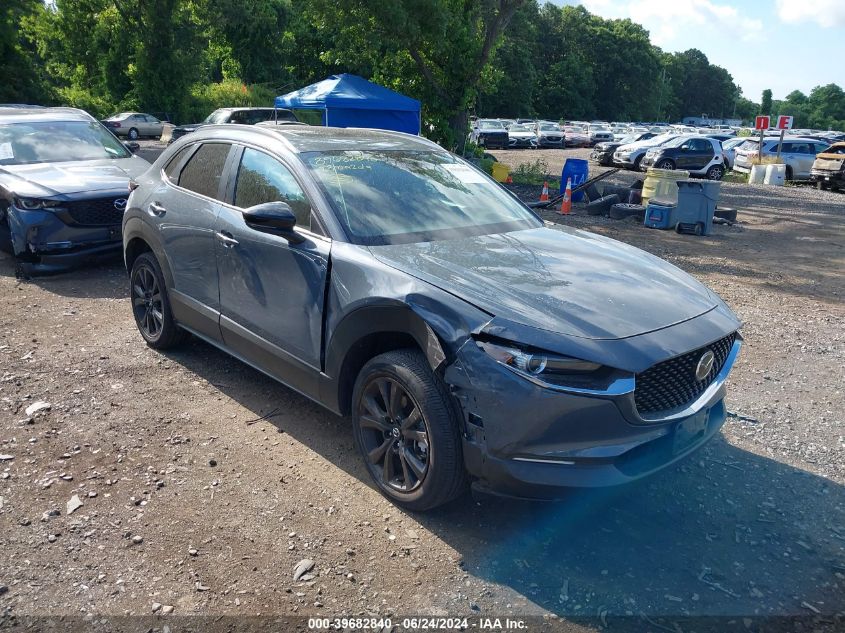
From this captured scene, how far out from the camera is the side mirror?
3690 millimetres

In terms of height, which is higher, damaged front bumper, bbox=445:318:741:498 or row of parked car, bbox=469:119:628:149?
row of parked car, bbox=469:119:628:149

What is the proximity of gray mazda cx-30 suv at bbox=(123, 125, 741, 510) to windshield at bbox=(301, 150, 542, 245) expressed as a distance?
14 millimetres

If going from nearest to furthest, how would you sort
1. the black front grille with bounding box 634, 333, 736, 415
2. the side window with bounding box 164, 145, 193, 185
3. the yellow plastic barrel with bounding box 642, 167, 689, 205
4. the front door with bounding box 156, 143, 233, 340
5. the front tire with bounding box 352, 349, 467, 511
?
the black front grille with bounding box 634, 333, 736, 415 < the front tire with bounding box 352, 349, 467, 511 < the front door with bounding box 156, 143, 233, 340 < the side window with bounding box 164, 145, 193, 185 < the yellow plastic barrel with bounding box 642, 167, 689, 205

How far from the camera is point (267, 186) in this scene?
4211mm

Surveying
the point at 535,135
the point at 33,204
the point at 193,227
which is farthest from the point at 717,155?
the point at 193,227

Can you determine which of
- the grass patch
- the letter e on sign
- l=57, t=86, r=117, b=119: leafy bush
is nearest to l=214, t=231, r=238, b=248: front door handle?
the grass patch

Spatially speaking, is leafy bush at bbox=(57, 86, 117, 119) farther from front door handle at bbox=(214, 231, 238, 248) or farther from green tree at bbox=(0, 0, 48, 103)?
front door handle at bbox=(214, 231, 238, 248)

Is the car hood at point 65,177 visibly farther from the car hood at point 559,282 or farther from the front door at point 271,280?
the car hood at point 559,282

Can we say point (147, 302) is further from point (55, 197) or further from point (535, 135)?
point (535, 135)

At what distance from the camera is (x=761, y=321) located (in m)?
6.93

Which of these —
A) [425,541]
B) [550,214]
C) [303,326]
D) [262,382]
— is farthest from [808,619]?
[550,214]

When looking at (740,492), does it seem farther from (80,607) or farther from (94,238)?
(94,238)

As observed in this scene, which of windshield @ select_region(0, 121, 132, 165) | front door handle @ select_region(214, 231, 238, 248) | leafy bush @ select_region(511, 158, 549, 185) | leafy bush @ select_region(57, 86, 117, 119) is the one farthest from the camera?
leafy bush @ select_region(57, 86, 117, 119)

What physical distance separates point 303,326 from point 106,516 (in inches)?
52.8
